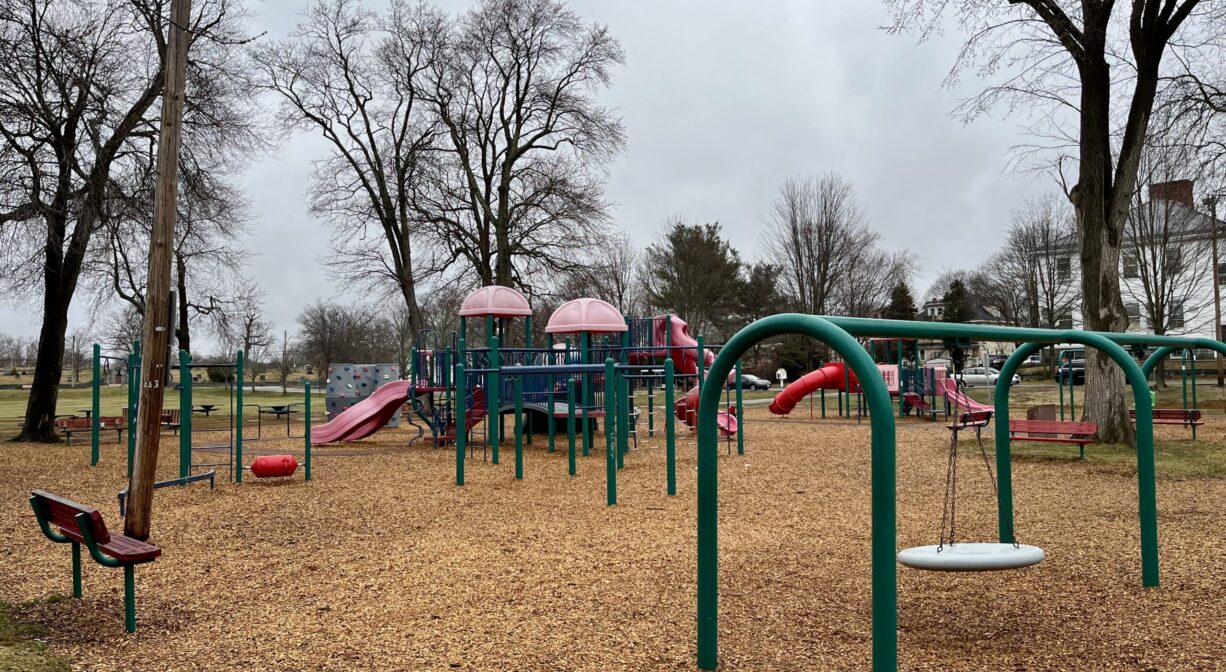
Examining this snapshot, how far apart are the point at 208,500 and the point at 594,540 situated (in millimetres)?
5384

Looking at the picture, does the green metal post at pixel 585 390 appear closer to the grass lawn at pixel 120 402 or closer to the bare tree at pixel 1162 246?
the grass lawn at pixel 120 402

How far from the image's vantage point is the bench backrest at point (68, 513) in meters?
4.76

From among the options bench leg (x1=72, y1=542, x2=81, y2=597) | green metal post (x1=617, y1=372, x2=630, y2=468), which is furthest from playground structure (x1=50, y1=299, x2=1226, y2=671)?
bench leg (x1=72, y1=542, x2=81, y2=597)

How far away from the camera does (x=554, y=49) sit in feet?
89.8

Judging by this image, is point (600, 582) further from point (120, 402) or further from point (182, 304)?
point (120, 402)

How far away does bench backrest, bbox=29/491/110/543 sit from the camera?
4.76 meters

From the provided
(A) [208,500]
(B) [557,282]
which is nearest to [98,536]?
(A) [208,500]

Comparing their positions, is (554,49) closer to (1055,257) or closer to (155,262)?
(155,262)

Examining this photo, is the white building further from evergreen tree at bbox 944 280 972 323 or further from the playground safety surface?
the playground safety surface

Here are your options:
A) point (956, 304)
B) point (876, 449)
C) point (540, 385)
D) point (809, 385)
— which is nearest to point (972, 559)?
point (876, 449)

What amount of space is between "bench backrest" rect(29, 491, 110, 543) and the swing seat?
4462mm

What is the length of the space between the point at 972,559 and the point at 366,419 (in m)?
15.0

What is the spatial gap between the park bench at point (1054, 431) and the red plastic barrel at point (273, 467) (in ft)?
32.9

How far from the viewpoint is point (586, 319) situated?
57.3 ft
